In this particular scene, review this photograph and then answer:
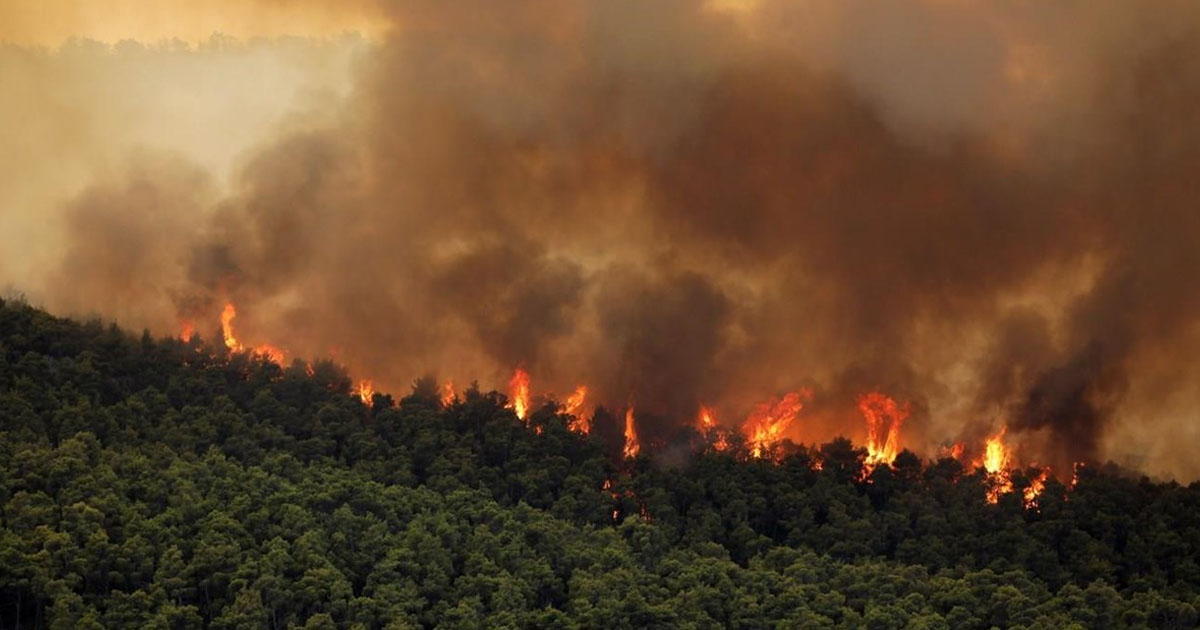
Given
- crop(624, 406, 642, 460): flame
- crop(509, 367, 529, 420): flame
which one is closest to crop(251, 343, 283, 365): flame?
crop(509, 367, 529, 420): flame

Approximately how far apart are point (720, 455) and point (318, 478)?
16.0 metres

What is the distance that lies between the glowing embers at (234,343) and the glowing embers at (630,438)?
588 inches

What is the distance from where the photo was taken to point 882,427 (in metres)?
88.4

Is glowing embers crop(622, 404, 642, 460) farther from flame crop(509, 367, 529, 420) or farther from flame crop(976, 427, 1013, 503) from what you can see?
flame crop(976, 427, 1013, 503)

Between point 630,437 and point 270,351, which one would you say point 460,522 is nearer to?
point 630,437

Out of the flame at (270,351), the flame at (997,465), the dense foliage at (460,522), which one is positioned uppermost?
the flame at (270,351)

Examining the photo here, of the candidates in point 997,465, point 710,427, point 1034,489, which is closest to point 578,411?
point 710,427

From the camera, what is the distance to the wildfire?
85000 mm

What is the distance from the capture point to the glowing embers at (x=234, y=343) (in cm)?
8825

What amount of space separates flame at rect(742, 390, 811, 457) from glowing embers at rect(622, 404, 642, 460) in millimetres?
4568

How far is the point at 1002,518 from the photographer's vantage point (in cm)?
7625

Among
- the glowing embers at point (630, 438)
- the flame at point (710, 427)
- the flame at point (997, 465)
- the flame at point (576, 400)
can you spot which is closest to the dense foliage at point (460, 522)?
the flame at point (997, 465)

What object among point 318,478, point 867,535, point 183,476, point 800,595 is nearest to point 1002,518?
point 867,535

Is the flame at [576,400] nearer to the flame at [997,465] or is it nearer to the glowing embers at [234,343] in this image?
the glowing embers at [234,343]
